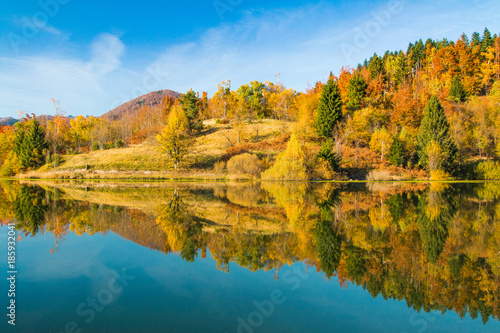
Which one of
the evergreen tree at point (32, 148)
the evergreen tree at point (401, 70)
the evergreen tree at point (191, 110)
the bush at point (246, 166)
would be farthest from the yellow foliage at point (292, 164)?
the evergreen tree at point (401, 70)

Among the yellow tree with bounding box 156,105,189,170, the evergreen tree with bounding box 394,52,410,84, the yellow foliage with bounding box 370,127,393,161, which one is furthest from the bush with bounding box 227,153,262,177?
the evergreen tree with bounding box 394,52,410,84

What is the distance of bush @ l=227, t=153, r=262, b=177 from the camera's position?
40.3m

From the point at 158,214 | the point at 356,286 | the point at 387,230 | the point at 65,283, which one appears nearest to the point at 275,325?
the point at 356,286

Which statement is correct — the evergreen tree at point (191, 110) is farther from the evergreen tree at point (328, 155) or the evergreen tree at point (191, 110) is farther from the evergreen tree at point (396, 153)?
the evergreen tree at point (396, 153)

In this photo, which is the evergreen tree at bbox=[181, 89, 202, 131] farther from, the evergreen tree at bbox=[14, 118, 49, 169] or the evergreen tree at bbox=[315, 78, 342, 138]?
the evergreen tree at bbox=[14, 118, 49, 169]

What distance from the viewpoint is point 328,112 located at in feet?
162

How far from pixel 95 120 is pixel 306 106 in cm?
5647

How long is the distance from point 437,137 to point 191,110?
48.2 metres

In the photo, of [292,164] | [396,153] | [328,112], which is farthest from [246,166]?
[396,153]

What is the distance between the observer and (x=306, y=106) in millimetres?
57094

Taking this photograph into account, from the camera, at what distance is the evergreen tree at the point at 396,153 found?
41.5 metres

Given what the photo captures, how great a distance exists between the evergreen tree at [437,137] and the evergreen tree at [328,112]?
43.0 ft

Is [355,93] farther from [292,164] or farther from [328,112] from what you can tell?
[292,164]

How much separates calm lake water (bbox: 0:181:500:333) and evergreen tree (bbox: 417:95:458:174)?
32.9 m
